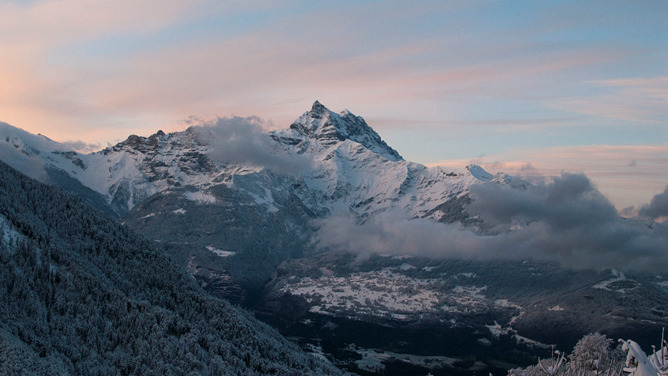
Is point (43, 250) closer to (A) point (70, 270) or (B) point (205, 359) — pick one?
(A) point (70, 270)

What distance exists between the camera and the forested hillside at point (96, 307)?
10388 centimetres

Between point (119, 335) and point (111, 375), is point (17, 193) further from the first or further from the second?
point (111, 375)

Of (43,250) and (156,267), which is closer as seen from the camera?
(43,250)

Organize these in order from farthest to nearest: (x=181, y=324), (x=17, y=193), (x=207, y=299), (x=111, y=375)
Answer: (x=207, y=299), (x=17, y=193), (x=181, y=324), (x=111, y=375)

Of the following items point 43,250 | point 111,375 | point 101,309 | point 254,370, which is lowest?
point 254,370

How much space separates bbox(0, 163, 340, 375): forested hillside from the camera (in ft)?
341

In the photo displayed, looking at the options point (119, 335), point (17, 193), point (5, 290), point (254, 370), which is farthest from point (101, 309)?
point (17, 193)

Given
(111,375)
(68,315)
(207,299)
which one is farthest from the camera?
(207,299)

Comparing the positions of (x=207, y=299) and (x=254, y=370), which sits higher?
(x=207, y=299)

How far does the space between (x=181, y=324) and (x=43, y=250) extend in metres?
34.7

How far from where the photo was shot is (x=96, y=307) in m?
122

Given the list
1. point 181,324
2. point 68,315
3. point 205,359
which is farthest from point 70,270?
point 205,359

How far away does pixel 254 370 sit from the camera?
141 metres

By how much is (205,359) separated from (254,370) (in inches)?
622
